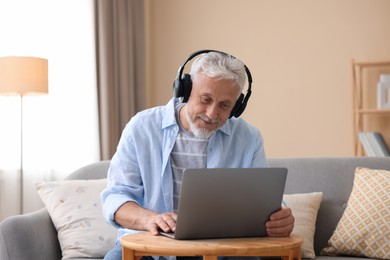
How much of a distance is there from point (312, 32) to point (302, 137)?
0.70 m

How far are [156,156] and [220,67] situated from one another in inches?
13.6

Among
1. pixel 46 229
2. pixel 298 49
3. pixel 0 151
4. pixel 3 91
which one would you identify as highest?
pixel 298 49

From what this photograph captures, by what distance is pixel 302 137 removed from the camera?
188 inches

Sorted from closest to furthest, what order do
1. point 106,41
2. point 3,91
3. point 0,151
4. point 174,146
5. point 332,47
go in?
point 174,146 → point 3,91 → point 0,151 → point 106,41 → point 332,47

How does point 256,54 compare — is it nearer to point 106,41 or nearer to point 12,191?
point 106,41

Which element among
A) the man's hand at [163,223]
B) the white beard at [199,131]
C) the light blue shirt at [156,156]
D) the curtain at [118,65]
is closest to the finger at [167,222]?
the man's hand at [163,223]

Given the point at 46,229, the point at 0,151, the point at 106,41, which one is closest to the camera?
the point at 46,229

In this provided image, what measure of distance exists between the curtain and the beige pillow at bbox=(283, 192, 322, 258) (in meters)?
1.75

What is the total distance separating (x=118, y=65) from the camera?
177 inches

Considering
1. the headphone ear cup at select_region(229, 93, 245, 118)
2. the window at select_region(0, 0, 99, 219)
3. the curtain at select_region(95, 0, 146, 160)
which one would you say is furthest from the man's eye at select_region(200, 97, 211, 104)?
the curtain at select_region(95, 0, 146, 160)

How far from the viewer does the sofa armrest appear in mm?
2500

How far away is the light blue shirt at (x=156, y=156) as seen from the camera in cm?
214

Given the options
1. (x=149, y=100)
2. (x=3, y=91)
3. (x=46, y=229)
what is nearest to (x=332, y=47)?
(x=149, y=100)

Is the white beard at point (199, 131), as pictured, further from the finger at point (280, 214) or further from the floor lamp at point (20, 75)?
the floor lamp at point (20, 75)
